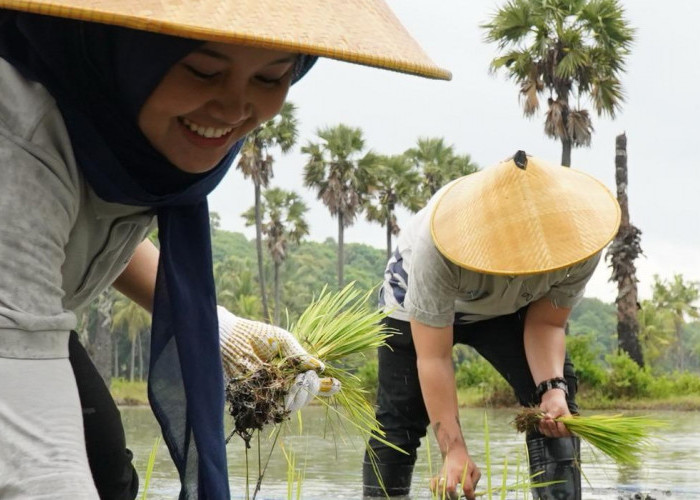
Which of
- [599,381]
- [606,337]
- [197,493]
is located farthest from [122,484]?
[606,337]

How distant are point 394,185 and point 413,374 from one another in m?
30.4

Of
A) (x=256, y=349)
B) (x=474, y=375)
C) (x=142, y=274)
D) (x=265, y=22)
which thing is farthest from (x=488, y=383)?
(x=265, y=22)

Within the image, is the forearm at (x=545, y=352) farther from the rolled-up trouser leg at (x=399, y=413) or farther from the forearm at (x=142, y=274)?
the forearm at (x=142, y=274)

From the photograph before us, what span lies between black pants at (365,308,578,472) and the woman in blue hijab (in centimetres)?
259

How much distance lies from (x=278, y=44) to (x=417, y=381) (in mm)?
3389

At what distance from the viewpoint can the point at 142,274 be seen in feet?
7.02

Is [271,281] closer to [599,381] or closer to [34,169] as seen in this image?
[599,381]

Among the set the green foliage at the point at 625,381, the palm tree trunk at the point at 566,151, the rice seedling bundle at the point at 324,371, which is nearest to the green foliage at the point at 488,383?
the green foliage at the point at 625,381

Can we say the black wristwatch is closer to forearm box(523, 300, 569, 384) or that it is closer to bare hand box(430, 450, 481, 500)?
forearm box(523, 300, 569, 384)

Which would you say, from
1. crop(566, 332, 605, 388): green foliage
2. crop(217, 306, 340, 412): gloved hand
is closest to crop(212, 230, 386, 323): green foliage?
crop(566, 332, 605, 388): green foliage

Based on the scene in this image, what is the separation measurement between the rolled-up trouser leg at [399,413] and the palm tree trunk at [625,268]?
17.2m

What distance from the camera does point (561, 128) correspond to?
76.2ft

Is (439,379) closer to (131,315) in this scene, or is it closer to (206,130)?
(206,130)

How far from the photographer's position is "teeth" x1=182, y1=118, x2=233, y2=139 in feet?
4.95
